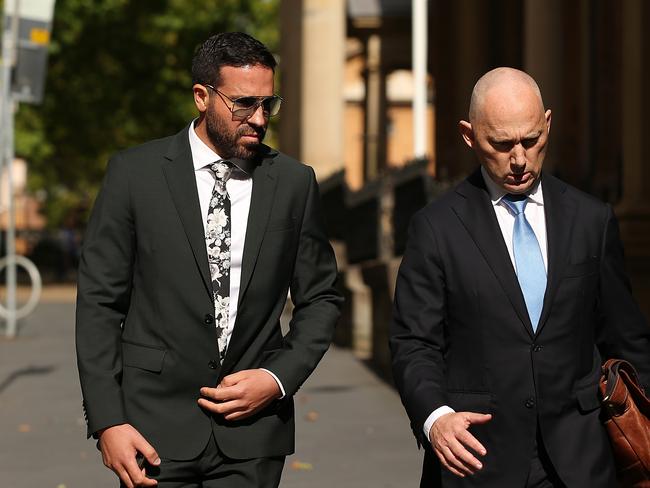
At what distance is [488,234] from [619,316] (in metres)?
0.42

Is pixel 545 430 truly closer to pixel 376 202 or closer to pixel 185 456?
pixel 185 456

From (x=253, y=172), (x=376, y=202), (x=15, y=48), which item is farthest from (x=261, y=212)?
(x=15, y=48)

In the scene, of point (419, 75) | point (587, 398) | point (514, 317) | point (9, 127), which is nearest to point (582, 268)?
point (514, 317)

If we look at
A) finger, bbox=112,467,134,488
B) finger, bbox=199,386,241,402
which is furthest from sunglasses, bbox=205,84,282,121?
finger, bbox=112,467,134,488

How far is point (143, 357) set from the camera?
15.5 ft

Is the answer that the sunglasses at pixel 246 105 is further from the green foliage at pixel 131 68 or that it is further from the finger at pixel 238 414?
the green foliage at pixel 131 68

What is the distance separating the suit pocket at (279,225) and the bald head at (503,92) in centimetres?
64

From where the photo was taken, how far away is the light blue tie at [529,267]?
4.50 metres

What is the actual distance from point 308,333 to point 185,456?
1.68ft

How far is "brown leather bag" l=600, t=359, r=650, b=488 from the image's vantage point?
4.43m

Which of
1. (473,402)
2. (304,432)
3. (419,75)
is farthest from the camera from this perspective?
(419,75)

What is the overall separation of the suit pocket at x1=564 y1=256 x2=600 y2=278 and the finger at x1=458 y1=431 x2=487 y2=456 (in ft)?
1.83

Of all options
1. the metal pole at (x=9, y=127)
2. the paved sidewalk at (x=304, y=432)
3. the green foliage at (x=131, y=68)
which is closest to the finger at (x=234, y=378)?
the paved sidewalk at (x=304, y=432)

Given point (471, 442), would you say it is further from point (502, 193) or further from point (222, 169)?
point (222, 169)
